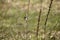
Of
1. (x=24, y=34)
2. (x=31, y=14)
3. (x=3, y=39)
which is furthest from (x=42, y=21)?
(x=3, y=39)

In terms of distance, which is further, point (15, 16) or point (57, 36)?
point (15, 16)

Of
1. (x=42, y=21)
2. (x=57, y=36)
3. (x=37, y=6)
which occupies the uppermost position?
(x=37, y=6)

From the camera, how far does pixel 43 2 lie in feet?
9.55

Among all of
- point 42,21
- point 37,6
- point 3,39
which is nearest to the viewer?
point 3,39

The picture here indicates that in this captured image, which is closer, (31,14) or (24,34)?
(24,34)

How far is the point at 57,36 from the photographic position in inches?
98.1

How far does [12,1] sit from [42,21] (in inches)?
26.4

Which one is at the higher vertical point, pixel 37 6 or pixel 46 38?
pixel 37 6

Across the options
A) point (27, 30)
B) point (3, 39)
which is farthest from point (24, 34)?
point (3, 39)

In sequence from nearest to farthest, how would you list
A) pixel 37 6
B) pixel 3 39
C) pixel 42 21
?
pixel 3 39, pixel 42 21, pixel 37 6

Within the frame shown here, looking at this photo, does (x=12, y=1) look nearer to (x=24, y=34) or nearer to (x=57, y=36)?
(x=24, y=34)

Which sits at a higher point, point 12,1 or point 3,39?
point 12,1

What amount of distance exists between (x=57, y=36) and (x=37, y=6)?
0.65 m

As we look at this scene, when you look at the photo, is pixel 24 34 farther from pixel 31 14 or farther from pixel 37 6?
pixel 37 6
